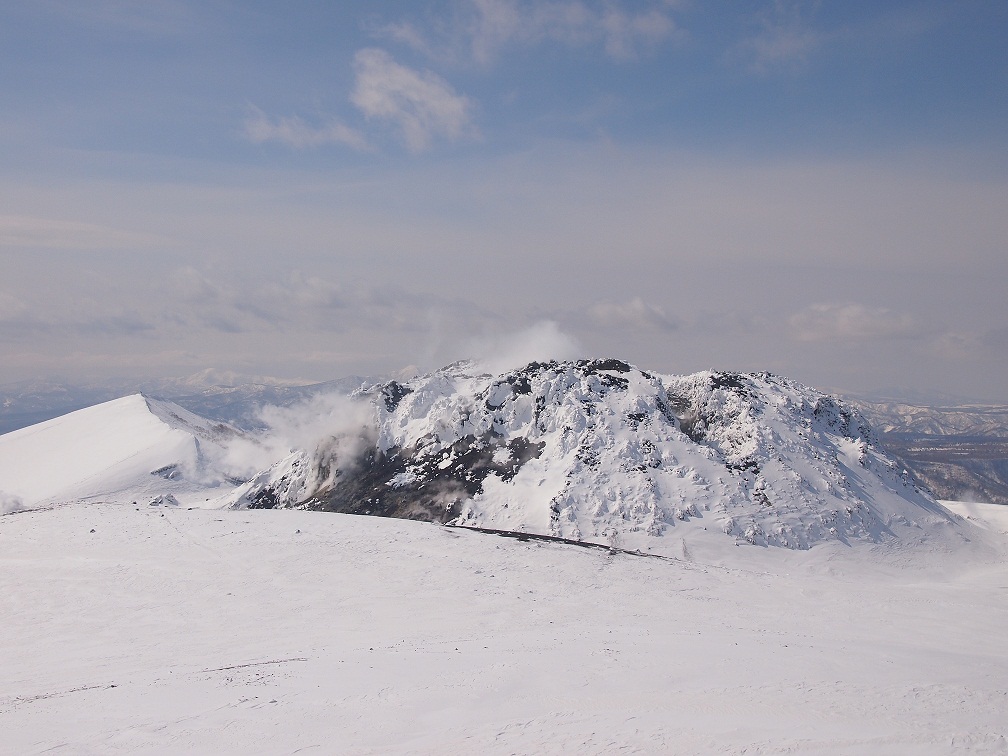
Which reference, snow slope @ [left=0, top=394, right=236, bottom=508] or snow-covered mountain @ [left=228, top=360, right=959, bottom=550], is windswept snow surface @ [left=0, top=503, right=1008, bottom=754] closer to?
snow-covered mountain @ [left=228, top=360, right=959, bottom=550]

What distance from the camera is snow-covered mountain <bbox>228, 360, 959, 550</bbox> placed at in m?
49.9

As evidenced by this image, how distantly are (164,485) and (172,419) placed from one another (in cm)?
4736

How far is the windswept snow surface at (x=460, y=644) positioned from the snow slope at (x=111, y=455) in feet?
214

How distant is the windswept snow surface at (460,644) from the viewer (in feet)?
56.9

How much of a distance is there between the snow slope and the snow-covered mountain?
4435cm

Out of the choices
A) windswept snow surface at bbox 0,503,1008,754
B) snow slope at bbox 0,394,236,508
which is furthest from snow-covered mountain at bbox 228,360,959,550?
snow slope at bbox 0,394,236,508

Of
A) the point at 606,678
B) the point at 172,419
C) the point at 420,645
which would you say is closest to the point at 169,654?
the point at 420,645

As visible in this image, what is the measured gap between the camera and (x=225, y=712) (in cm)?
1839

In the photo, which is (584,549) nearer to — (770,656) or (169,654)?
(770,656)

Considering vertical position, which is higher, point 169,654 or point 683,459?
point 683,459

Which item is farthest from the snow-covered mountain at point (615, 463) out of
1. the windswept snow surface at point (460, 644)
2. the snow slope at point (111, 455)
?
the snow slope at point (111, 455)

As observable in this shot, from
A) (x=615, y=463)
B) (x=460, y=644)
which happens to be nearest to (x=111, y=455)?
(x=615, y=463)

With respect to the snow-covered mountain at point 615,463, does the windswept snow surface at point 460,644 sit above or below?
below

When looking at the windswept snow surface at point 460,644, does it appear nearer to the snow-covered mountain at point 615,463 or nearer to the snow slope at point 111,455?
the snow-covered mountain at point 615,463
